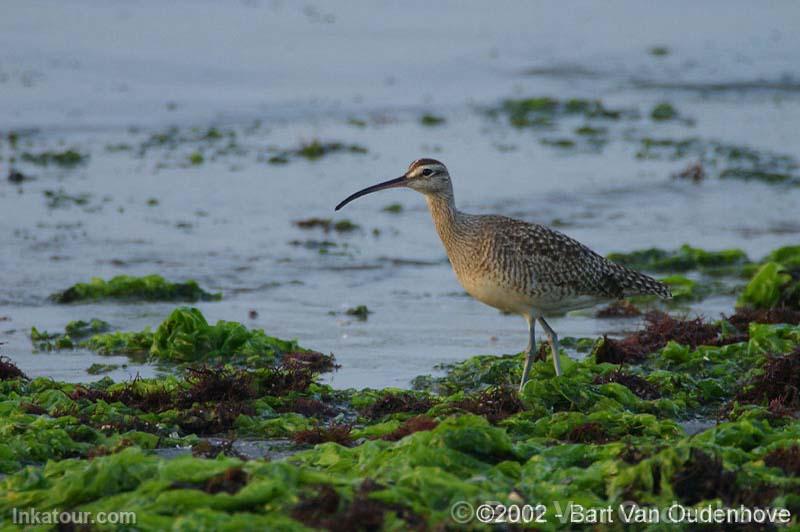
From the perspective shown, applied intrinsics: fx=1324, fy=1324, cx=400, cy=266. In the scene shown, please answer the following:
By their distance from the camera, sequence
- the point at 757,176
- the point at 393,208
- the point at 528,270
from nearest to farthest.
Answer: the point at 528,270 → the point at 393,208 → the point at 757,176

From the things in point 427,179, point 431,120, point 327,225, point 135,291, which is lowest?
point 135,291

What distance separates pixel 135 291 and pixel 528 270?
3.79 meters

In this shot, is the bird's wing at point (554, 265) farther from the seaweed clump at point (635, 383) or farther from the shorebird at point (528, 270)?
the seaweed clump at point (635, 383)

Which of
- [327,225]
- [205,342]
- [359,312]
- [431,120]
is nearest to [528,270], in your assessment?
[205,342]

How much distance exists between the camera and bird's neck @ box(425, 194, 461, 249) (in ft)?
26.4

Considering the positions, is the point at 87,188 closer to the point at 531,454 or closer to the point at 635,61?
the point at 531,454

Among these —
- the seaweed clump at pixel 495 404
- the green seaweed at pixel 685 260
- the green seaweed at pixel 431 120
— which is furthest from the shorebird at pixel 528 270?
the green seaweed at pixel 431 120

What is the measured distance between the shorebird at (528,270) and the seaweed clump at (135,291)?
9.18 feet

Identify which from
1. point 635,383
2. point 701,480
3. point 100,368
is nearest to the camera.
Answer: point 701,480

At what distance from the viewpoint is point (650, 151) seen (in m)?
16.4

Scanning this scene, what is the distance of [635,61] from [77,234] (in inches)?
549

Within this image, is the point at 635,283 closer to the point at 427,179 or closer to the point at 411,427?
the point at 427,179

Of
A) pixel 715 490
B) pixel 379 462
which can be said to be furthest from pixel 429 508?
pixel 715 490

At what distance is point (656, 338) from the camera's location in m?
8.49
